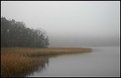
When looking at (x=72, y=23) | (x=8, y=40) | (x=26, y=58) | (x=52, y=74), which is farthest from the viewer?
(x=72, y=23)

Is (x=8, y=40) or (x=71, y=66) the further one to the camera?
(x=8, y=40)

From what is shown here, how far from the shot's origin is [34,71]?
449cm

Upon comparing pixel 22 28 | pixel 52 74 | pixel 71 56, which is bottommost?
pixel 52 74

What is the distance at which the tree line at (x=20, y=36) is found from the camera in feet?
17.3

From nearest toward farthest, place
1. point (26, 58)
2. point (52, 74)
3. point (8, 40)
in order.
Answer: point (52, 74) < point (26, 58) < point (8, 40)

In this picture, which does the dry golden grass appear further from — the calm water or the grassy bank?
the calm water

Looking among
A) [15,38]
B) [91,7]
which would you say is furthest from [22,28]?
[91,7]

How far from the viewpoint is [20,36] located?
17.5 feet

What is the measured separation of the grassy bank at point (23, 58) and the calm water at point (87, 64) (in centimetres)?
20

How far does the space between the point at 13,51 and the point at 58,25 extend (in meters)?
1.62

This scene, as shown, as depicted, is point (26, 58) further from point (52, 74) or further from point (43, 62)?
point (52, 74)

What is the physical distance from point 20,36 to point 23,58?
86 cm

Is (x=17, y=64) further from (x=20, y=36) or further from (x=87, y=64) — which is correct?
(x=87, y=64)

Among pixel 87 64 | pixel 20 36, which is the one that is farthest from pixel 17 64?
pixel 87 64
